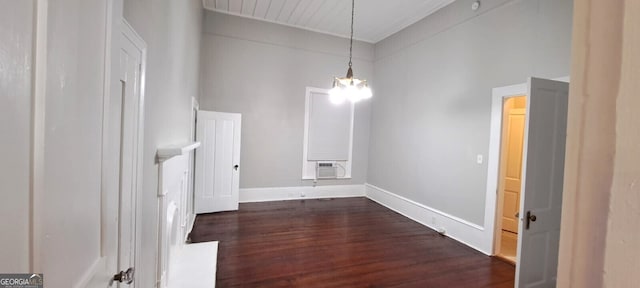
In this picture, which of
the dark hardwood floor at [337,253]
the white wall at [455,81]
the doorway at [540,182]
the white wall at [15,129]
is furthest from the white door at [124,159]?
the white wall at [455,81]

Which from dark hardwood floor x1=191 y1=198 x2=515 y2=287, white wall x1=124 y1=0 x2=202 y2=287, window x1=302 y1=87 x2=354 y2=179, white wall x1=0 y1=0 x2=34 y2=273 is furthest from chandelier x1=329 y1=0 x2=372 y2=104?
white wall x1=0 y1=0 x2=34 y2=273

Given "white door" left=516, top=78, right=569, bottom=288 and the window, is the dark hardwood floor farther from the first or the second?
the window

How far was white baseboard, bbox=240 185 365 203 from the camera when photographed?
17.6 feet

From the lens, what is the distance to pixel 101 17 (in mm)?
740

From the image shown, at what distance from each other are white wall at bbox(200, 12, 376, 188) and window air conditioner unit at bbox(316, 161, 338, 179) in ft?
0.56

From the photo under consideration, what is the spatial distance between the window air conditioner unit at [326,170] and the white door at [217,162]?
1762 mm

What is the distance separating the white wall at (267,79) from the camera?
5039 millimetres

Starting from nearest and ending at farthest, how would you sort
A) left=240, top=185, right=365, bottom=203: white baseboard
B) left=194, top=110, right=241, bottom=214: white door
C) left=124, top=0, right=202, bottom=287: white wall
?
left=124, top=0, right=202, bottom=287: white wall, left=194, top=110, right=241, bottom=214: white door, left=240, top=185, right=365, bottom=203: white baseboard

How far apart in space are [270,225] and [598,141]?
416cm

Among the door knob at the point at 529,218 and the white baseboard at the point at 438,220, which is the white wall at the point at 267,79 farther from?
the door knob at the point at 529,218

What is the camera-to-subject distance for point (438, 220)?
4.17m

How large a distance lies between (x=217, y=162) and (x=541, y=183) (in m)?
4.43

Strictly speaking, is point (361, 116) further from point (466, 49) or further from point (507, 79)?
point (507, 79)

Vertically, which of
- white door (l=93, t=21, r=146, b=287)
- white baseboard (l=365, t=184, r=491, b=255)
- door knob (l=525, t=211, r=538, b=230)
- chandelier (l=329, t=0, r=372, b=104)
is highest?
chandelier (l=329, t=0, r=372, b=104)
